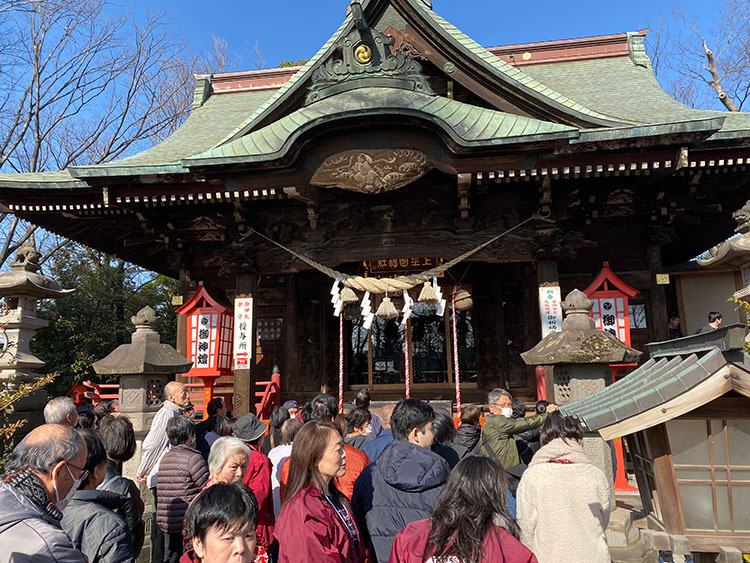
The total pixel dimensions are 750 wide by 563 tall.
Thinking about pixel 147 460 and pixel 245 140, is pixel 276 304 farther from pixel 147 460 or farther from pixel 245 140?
pixel 147 460

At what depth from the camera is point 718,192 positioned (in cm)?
817

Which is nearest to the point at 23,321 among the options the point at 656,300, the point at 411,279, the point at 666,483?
the point at 411,279

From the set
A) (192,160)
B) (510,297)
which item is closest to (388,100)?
(192,160)

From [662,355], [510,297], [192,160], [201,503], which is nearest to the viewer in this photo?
[201,503]

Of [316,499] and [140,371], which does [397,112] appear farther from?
[316,499]

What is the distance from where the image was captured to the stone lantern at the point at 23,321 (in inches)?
310

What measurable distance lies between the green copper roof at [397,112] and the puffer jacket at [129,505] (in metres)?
5.46

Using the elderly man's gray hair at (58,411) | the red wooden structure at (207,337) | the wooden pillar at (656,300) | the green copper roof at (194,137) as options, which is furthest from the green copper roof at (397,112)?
the elderly man's gray hair at (58,411)

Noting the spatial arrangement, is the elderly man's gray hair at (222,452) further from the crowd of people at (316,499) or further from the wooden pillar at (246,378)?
the wooden pillar at (246,378)

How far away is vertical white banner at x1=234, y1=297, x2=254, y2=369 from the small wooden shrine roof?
22.4 ft

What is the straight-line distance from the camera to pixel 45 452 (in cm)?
194

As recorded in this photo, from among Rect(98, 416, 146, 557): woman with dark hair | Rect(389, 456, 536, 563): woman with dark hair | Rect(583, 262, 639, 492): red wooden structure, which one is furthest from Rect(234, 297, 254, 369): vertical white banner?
Rect(389, 456, 536, 563): woman with dark hair

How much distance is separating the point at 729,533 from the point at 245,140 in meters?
7.65

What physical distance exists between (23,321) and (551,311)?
8.35 meters
